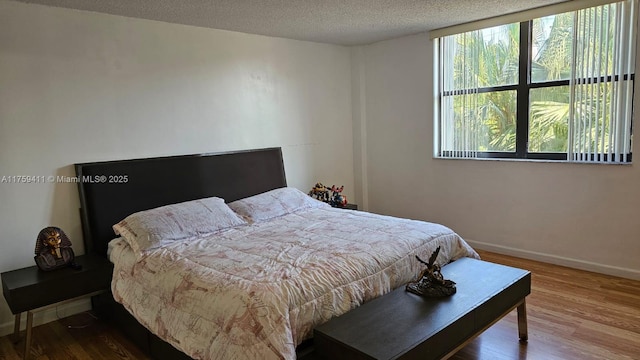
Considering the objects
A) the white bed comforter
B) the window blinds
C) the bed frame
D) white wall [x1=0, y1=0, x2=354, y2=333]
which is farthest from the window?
the bed frame

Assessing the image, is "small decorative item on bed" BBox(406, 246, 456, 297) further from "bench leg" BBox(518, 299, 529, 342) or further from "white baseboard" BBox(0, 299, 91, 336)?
"white baseboard" BBox(0, 299, 91, 336)

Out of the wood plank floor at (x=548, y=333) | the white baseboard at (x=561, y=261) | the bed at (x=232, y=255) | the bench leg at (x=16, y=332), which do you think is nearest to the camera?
the bed at (x=232, y=255)

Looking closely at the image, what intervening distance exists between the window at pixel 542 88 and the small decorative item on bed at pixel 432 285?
2154 mm

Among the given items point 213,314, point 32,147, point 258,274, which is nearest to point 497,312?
point 258,274

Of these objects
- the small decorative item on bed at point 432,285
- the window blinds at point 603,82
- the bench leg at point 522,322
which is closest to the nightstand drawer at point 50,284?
the small decorative item on bed at point 432,285

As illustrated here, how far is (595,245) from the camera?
366 centimetres

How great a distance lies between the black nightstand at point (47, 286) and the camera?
259 centimetres

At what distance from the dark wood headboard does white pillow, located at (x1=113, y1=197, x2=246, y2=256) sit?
22cm

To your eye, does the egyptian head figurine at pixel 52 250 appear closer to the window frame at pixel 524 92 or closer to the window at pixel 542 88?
the window at pixel 542 88

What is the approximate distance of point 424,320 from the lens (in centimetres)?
204

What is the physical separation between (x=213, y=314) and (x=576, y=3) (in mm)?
3569

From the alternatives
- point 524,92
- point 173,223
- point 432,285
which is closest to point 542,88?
point 524,92

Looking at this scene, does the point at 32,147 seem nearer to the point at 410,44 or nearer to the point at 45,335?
the point at 45,335

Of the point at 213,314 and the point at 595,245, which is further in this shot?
the point at 595,245
